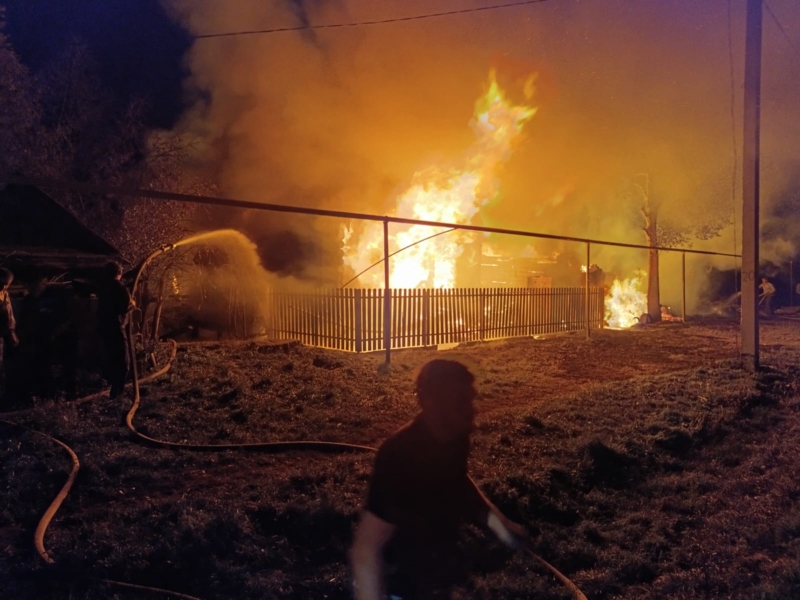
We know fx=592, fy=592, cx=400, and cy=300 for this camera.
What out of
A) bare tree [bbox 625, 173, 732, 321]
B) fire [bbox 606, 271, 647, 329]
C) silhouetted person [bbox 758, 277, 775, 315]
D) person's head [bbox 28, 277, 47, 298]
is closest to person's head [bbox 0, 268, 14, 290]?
person's head [bbox 28, 277, 47, 298]

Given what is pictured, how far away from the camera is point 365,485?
4.96 m

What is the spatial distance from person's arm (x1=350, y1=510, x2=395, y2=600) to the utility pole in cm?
978

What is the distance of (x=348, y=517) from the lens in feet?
13.9

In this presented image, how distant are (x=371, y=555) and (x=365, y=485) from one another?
2469 millimetres

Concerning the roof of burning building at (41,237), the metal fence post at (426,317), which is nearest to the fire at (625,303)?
the metal fence post at (426,317)

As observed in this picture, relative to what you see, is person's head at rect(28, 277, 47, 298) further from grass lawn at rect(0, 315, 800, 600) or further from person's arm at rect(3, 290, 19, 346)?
grass lawn at rect(0, 315, 800, 600)

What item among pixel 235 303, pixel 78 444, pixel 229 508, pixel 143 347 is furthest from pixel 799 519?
pixel 235 303

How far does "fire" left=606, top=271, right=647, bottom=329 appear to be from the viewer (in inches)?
925

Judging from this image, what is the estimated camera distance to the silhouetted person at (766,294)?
22.2 meters

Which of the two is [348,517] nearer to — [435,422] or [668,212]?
[435,422]

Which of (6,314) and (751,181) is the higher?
(751,181)

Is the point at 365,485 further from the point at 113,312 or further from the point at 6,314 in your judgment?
the point at 6,314

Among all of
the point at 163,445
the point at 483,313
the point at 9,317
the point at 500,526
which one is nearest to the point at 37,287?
the point at 9,317

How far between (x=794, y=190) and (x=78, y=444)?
29.4 meters
